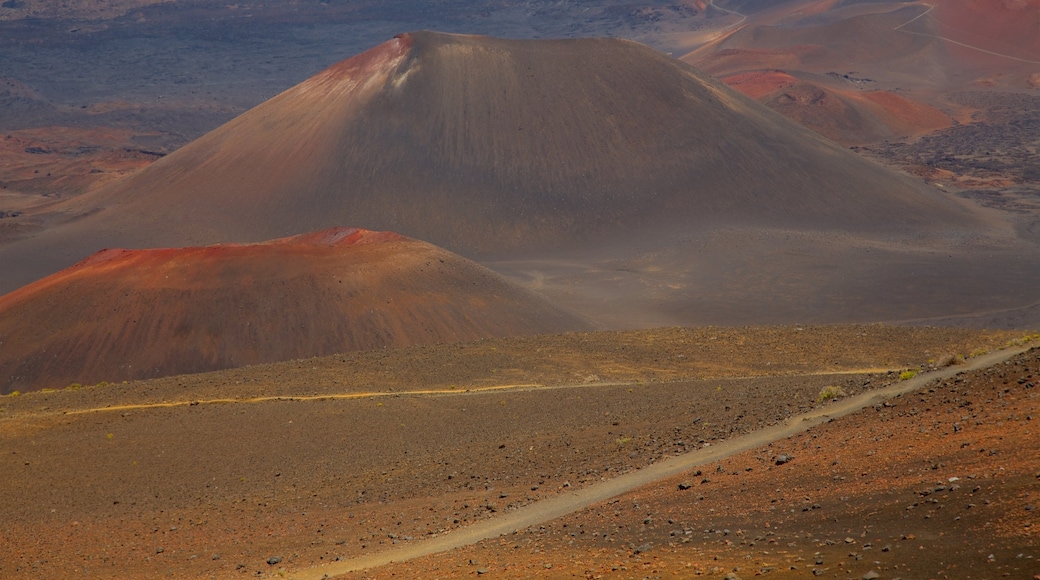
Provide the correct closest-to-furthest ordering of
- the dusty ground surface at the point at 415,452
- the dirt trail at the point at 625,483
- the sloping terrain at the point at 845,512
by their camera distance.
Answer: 1. the sloping terrain at the point at 845,512
2. the dusty ground surface at the point at 415,452
3. the dirt trail at the point at 625,483

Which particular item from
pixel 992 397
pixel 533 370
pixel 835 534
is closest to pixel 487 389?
pixel 533 370

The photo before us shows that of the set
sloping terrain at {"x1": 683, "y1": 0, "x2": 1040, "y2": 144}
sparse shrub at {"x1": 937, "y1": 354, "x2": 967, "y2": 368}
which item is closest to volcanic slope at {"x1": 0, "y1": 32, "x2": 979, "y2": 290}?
sloping terrain at {"x1": 683, "y1": 0, "x2": 1040, "y2": 144}

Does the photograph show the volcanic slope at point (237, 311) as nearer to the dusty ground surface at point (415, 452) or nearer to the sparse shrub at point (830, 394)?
the dusty ground surface at point (415, 452)

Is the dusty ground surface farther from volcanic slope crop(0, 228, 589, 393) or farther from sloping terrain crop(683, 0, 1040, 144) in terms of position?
sloping terrain crop(683, 0, 1040, 144)

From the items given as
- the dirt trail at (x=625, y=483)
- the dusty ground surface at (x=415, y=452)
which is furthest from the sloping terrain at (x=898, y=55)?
the dirt trail at (x=625, y=483)

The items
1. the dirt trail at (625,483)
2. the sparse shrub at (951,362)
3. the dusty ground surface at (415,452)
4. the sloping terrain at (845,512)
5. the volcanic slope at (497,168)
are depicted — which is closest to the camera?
the sloping terrain at (845,512)

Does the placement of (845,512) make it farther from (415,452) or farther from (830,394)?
(415,452)

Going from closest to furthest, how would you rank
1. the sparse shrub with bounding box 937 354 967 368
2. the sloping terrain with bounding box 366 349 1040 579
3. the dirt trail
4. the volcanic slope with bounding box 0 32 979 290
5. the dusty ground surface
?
the sloping terrain with bounding box 366 349 1040 579 → the dusty ground surface → the dirt trail → the sparse shrub with bounding box 937 354 967 368 → the volcanic slope with bounding box 0 32 979 290
